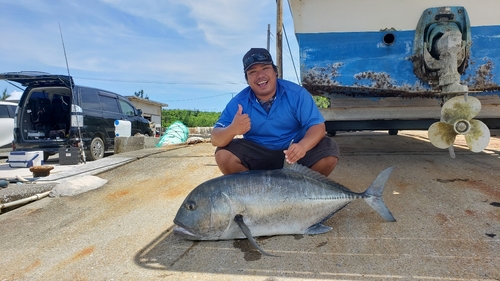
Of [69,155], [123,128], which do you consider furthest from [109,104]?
[69,155]

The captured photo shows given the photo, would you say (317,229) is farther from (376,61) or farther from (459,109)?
(376,61)

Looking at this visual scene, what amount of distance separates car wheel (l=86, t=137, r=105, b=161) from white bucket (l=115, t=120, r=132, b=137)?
68 centimetres

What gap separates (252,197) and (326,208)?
55 cm

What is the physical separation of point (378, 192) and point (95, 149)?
7861 mm

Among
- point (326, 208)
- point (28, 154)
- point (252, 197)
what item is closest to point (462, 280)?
point (326, 208)

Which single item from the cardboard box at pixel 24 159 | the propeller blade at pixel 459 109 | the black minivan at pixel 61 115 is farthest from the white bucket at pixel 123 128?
the propeller blade at pixel 459 109

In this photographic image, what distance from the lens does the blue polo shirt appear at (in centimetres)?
271

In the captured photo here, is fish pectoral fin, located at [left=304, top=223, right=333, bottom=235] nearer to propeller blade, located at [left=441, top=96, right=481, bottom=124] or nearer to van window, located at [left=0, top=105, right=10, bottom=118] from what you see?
propeller blade, located at [left=441, top=96, right=481, bottom=124]

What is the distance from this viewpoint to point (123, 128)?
31.4 feet

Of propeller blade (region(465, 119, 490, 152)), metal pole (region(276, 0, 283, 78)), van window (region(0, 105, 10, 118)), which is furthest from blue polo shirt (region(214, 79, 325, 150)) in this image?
van window (region(0, 105, 10, 118))

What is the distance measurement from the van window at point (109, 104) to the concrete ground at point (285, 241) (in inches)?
224

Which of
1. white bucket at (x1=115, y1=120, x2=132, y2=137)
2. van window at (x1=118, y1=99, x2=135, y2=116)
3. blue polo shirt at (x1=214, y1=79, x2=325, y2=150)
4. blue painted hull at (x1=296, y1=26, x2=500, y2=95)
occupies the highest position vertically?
blue painted hull at (x1=296, y1=26, x2=500, y2=95)

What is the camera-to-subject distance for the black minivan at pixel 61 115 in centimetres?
776

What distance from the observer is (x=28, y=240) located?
272 cm
